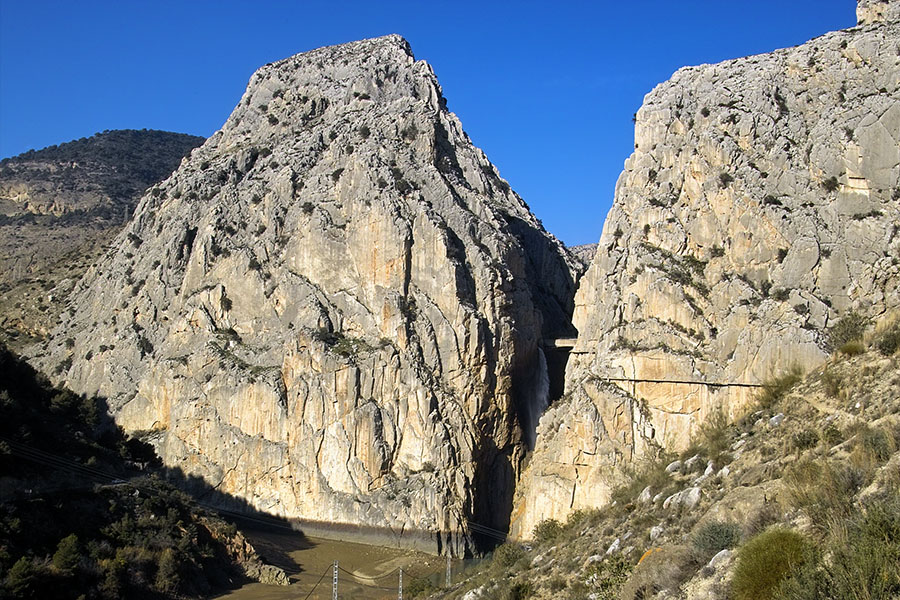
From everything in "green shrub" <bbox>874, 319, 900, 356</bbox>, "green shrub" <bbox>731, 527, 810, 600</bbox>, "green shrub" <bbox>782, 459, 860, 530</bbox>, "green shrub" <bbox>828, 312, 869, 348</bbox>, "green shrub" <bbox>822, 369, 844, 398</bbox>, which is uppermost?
"green shrub" <bbox>828, 312, 869, 348</bbox>

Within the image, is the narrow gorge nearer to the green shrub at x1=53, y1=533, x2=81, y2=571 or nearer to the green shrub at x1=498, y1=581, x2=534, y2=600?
the green shrub at x1=498, y1=581, x2=534, y2=600

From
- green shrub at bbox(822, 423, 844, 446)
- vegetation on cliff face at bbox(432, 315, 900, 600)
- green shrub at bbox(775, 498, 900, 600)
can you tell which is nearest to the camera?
green shrub at bbox(775, 498, 900, 600)

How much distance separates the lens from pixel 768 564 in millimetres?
13289

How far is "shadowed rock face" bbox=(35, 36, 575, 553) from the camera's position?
50062mm

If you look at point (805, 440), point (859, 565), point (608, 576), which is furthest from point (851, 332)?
point (859, 565)

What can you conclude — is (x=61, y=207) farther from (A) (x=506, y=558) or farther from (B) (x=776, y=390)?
(B) (x=776, y=390)

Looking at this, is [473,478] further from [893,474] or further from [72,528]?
[893,474]

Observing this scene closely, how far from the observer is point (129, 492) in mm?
40938

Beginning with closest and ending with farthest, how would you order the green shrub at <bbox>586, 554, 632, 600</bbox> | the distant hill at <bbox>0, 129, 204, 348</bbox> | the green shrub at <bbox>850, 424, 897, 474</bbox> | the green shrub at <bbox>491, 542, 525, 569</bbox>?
the green shrub at <bbox>850, 424, 897, 474</bbox> → the green shrub at <bbox>586, 554, 632, 600</bbox> → the green shrub at <bbox>491, 542, 525, 569</bbox> → the distant hill at <bbox>0, 129, 204, 348</bbox>

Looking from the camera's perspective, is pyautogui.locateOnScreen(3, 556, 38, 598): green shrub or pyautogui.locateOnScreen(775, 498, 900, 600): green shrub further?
pyautogui.locateOnScreen(3, 556, 38, 598): green shrub

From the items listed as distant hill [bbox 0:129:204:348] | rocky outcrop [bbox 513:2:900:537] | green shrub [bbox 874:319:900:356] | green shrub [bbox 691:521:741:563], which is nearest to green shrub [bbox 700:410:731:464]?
green shrub [bbox 874:319:900:356]

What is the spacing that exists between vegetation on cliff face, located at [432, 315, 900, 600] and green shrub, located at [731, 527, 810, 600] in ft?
0.06

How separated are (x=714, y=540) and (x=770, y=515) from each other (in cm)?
101

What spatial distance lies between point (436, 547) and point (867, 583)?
3756 cm
